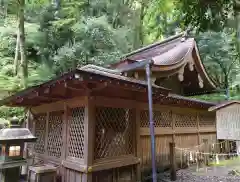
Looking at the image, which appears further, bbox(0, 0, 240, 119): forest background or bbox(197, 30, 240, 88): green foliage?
bbox(197, 30, 240, 88): green foliage

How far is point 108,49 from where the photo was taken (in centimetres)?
1706

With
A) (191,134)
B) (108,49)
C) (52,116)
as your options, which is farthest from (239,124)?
(108,49)

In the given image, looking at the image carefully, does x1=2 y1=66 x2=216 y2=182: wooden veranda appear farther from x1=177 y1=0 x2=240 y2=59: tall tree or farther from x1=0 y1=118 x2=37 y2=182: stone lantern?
x1=177 y1=0 x2=240 y2=59: tall tree

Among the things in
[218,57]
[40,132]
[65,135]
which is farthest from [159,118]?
[218,57]

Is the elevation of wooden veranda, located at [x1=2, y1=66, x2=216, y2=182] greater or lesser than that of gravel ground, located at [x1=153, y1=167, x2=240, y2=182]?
greater

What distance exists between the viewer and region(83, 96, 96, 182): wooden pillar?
5.50 metres

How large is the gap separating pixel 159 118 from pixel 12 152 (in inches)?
206

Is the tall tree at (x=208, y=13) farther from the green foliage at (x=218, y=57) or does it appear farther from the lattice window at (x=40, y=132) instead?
the green foliage at (x=218, y=57)

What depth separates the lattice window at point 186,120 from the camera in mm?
9409

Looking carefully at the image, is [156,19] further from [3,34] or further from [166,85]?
[3,34]

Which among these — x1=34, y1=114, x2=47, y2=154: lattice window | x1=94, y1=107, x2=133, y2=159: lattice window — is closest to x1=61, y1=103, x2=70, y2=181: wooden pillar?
x1=94, y1=107, x2=133, y2=159: lattice window

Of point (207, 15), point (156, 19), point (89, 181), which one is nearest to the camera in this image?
point (207, 15)

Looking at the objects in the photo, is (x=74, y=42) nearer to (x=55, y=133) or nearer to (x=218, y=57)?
(x=55, y=133)

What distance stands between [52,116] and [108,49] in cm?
1005
